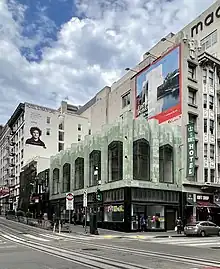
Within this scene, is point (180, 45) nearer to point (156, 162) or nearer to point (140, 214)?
point (156, 162)

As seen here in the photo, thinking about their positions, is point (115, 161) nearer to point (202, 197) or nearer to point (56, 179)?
point (202, 197)

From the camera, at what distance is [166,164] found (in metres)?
41.9

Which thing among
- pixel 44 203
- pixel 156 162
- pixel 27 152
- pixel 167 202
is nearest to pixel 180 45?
pixel 156 162

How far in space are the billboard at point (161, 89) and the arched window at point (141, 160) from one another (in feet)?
21.0

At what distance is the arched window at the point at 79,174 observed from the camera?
49.2m

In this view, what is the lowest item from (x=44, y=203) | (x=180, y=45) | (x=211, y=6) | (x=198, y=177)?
(x=44, y=203)

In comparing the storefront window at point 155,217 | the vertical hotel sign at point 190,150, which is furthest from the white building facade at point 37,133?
the storefront window at point 155,217

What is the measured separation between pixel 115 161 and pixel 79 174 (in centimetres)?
1063

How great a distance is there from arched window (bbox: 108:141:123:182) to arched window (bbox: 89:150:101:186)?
2.45m

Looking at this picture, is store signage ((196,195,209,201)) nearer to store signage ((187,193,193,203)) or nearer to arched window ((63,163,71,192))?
store signage ((187,193,193,203))

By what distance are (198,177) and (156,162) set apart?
21.5ft

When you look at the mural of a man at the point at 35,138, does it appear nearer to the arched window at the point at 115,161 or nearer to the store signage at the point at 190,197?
the arched window at the point at 115,161

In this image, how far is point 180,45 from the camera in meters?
44.4

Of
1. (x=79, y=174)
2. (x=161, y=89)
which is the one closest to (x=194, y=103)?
(x=161, y=89)
